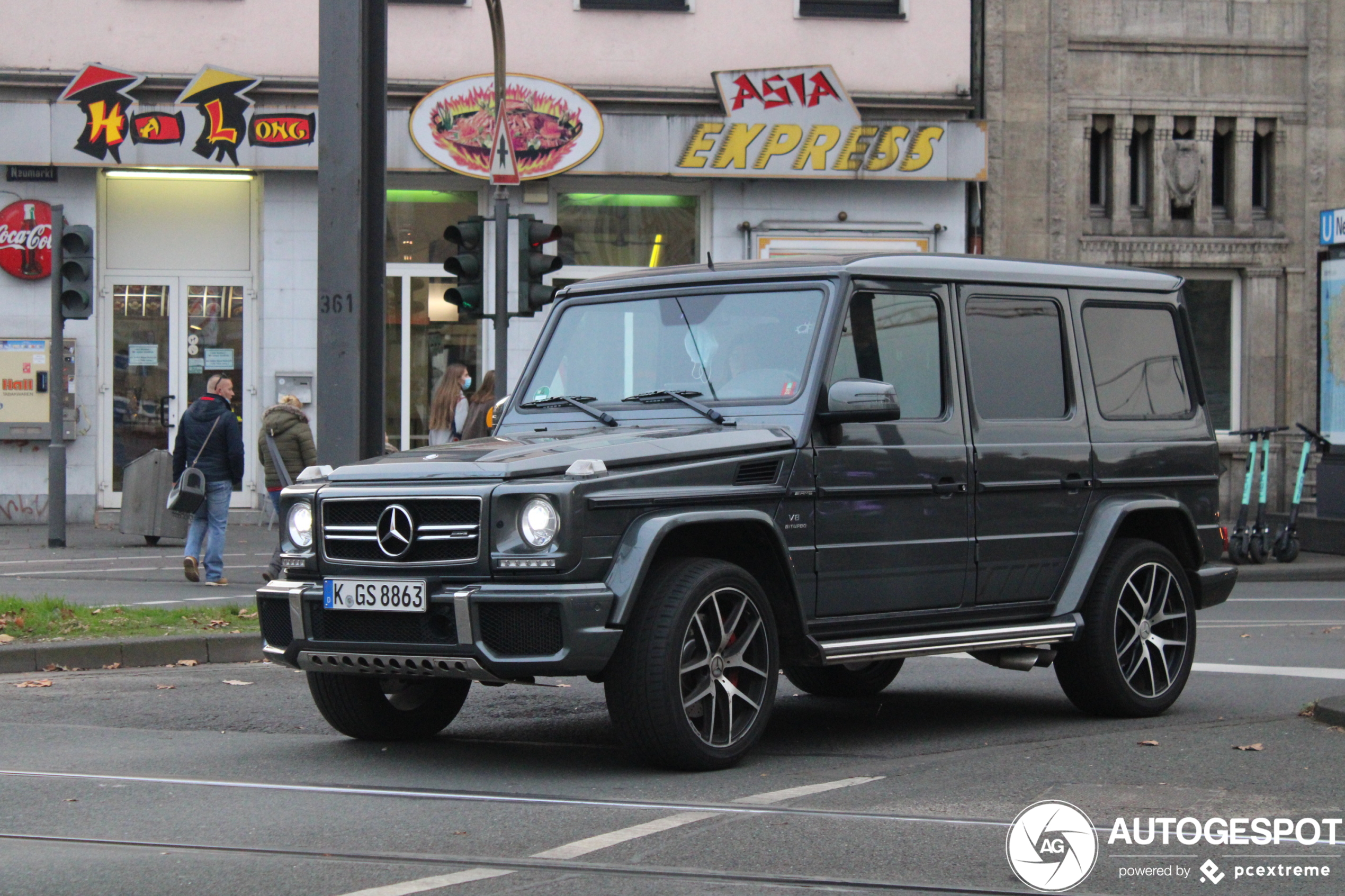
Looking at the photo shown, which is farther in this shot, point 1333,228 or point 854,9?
point 854,9

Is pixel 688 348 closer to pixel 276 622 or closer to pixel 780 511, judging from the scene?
pixel 780 511

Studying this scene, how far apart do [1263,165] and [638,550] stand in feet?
67.7

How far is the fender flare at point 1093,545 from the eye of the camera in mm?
8258

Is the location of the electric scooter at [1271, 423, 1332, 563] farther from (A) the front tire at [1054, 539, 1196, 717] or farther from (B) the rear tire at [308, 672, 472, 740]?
(B) the rear tire at [308, 672, 472, 740]

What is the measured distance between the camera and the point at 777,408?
7359 mm

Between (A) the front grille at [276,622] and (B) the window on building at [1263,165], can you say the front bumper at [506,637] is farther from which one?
(B) the window on building at [1263,165]

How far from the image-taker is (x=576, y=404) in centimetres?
784

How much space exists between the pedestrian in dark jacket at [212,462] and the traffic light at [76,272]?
3.59m

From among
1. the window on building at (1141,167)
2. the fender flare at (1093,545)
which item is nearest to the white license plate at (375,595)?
the fender flare at (1093,545)

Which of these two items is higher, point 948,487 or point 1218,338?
point 1218,338

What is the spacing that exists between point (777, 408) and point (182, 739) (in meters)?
3.00

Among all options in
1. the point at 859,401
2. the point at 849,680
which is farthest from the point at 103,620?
the point at 859,401

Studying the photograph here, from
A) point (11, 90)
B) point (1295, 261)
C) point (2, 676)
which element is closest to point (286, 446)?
point (2, 676)

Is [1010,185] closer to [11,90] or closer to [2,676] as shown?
[11,90]
